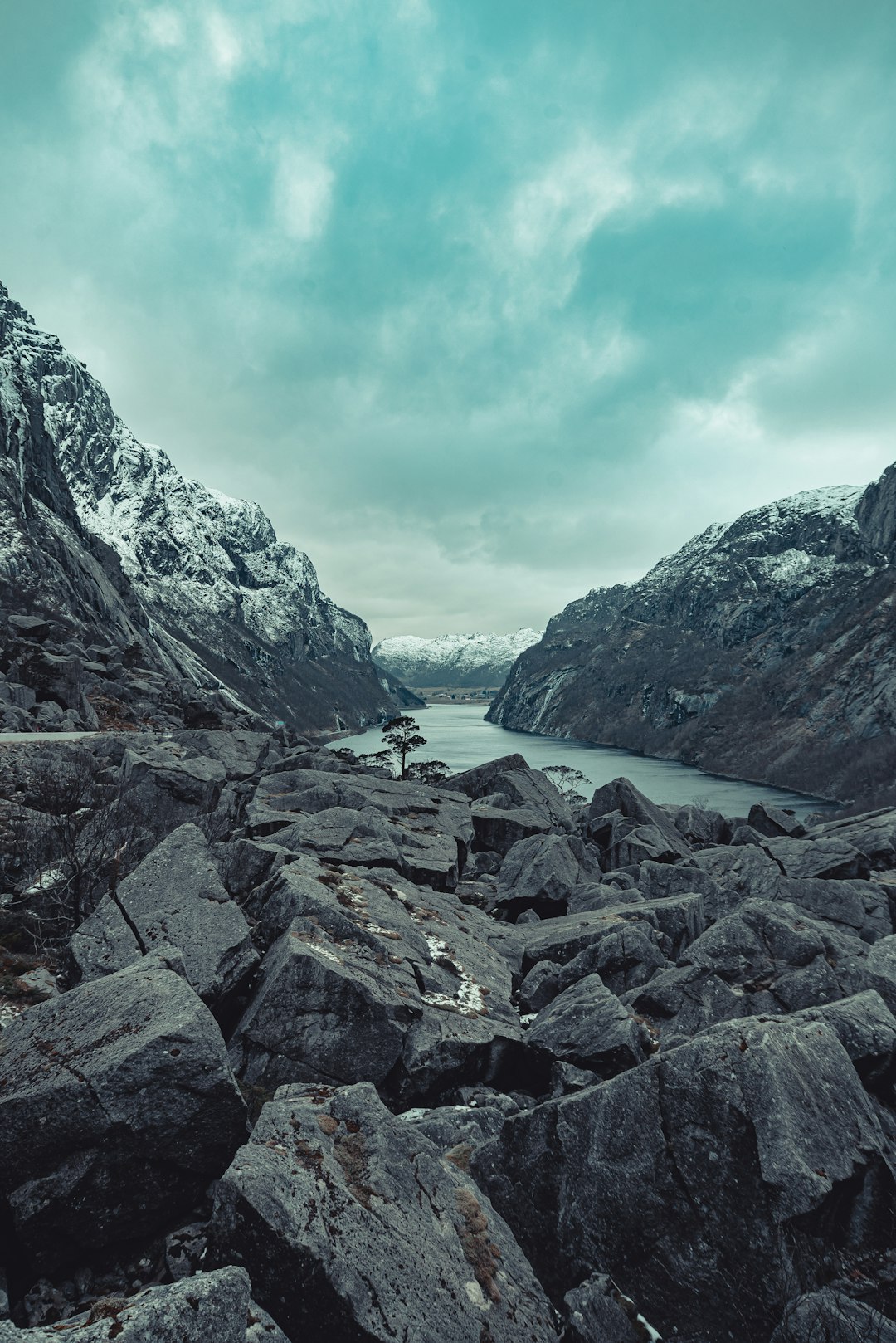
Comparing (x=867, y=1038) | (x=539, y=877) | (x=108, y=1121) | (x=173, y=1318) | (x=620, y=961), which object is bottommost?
(x=539, y=877)

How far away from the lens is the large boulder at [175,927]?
10.4 metres

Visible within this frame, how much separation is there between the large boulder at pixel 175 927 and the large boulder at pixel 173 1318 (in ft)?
19.4

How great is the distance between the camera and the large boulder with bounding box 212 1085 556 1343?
545cm

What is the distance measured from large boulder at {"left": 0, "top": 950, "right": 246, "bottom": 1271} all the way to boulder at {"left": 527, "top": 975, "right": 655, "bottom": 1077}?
18.7 feet

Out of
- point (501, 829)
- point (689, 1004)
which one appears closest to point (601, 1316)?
point (689, 1004)

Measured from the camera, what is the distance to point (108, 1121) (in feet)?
22.1

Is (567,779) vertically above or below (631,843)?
below

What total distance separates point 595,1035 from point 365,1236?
19.0 feet

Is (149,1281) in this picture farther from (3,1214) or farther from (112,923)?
(112,923)

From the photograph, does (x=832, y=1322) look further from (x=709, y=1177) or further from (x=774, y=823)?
(x=774, y=823)

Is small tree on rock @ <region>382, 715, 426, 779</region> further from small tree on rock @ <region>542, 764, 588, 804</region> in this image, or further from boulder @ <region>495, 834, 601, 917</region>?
boulder @ <region>495, 834, 601, 917</region>

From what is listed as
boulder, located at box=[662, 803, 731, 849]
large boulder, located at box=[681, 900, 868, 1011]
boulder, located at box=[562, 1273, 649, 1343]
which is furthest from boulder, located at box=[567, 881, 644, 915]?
boulder, located at box=[662, 803, 731, 849]

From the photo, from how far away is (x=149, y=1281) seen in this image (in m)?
6.38

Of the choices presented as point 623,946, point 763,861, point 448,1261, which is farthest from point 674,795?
point 448,1261
